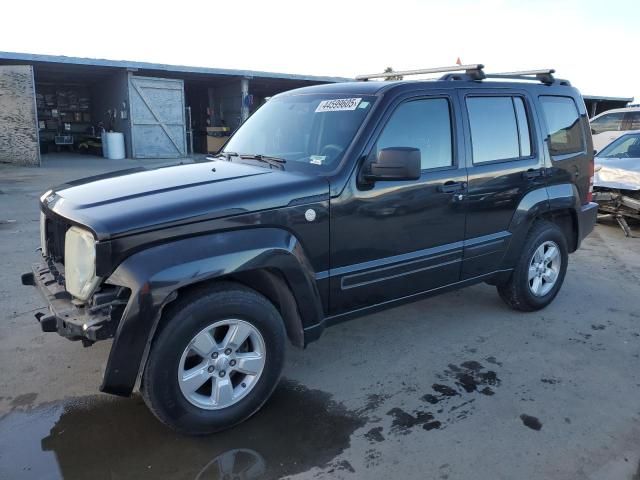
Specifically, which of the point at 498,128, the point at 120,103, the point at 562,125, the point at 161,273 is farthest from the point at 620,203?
the point at 120,103

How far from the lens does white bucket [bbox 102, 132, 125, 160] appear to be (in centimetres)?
1980

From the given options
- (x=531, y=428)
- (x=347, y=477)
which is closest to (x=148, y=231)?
(x=347, y=477)

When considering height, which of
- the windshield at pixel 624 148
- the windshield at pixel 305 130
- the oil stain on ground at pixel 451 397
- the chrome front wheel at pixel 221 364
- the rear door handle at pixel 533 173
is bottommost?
the oil stain on ground at pixel 451 397

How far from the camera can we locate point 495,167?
413cm

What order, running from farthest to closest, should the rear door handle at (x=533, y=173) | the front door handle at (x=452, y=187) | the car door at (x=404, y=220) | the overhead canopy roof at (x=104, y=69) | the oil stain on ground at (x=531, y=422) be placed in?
the overhead canopy roof at (x=104, y=69) < the rear door handle at (x=533, y=173) < the front door handle at (x=452, y=187) < the car door at (x=404, y=220) < the oil stain on ground at (x=531, y=422)

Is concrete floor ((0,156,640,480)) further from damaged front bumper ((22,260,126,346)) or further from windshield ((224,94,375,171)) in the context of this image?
windshield ((224,94,375,171))

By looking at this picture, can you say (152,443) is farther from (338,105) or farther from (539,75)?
(539,75)

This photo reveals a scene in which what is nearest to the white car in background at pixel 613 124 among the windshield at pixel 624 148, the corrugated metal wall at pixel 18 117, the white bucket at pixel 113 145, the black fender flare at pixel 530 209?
the windshield at pixel 624 148

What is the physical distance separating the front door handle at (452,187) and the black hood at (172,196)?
3.39ft

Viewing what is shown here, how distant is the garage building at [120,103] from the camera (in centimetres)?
1662

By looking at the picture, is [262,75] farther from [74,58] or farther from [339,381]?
[339,381]

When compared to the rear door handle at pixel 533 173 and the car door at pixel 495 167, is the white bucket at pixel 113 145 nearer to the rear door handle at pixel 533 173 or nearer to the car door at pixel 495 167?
the car door at pixel 495 167

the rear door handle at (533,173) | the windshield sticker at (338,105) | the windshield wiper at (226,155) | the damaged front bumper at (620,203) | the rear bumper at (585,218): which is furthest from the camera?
the damaged front bumper at (620,203)

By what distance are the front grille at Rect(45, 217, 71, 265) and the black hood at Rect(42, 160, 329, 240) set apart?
0.34 ft
